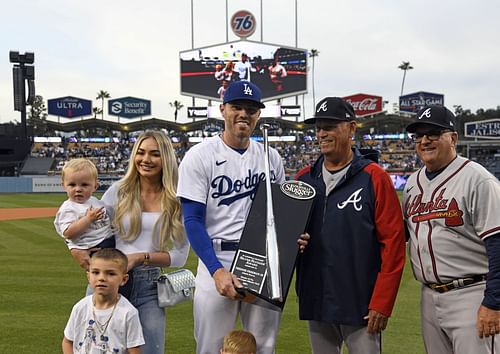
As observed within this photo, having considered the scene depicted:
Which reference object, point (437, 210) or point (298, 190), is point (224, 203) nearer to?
point (298, 190)

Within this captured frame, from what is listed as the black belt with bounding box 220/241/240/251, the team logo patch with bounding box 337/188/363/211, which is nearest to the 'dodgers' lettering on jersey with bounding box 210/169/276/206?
the black belt with bounding box 220/241/240/251

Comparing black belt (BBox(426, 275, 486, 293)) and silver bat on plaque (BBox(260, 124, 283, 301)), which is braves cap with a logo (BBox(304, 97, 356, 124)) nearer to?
silver bat on plaque (BBox(260, 124, 283, 301))

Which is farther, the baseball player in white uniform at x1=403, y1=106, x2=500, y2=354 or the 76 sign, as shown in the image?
the 76 sign

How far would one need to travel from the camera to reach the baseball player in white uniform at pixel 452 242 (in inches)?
124

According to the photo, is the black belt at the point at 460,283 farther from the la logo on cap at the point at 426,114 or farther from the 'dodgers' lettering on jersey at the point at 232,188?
the 'dodgers' lettering on jersey at the point at 232,188

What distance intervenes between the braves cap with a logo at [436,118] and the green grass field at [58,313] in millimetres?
3002

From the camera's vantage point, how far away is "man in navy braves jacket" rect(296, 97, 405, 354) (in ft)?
10.7

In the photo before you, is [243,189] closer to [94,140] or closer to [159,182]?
[159,182]

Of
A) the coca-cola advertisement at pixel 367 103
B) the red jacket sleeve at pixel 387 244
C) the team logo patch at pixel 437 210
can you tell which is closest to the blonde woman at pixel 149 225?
the red jacket sleeve at pixel 387 244

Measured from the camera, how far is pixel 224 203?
352 centimetres

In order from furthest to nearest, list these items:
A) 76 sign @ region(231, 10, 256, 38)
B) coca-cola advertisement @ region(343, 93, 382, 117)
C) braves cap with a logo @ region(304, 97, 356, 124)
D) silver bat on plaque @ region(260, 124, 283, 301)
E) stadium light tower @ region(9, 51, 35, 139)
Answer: coca-cola advertisement @ region(343, 93, 382, 117), 76 sign @ region(231, 10, 256, 38), stadium light tower @ region(9, 51, 35, 139), braves cap with a logo @ region(304, 97, 356, 124), silver bat on plaque @ region(260, 124, 283, 301)

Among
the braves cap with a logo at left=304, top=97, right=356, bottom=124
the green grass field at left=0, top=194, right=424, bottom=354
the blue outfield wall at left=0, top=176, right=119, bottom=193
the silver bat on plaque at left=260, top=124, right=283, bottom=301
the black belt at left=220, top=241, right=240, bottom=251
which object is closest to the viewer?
the silver bat on plaque at left=260, top=124, right=283, bottom=301

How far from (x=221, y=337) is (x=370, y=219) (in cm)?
125

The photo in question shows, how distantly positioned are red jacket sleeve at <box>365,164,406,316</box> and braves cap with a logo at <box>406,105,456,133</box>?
0.46 metres
